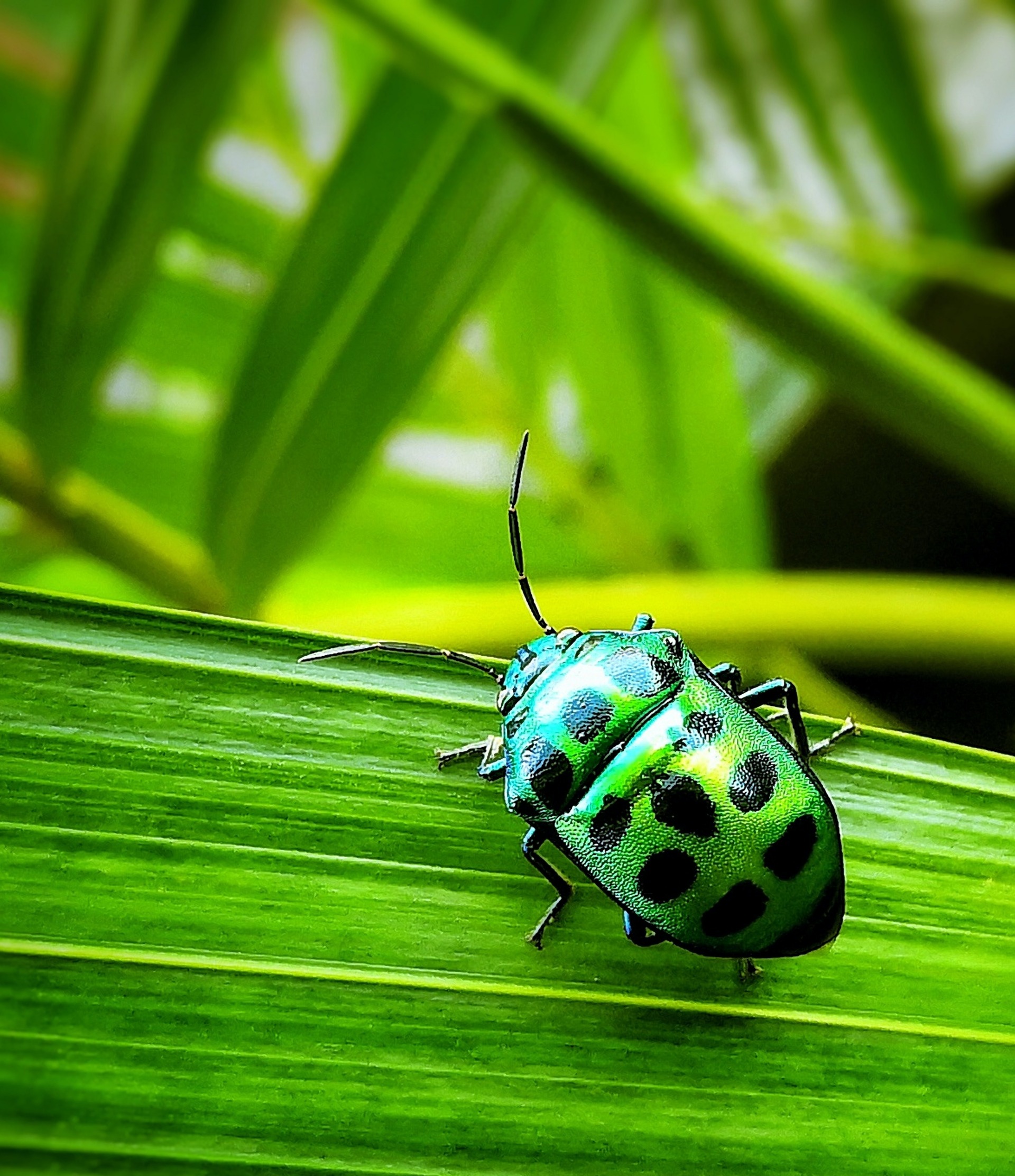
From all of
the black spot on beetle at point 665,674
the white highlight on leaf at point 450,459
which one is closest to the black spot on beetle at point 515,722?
the black spot on beetle at point 665,674

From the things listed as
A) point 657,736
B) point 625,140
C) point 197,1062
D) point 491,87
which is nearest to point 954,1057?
point 657,736

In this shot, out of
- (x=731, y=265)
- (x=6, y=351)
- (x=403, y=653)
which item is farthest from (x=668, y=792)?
(x=6, y=351)

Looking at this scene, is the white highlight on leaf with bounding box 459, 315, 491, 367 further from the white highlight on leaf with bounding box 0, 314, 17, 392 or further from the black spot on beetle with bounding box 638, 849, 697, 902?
the black spot on beetle with bounding box 638, 849, 697, 902

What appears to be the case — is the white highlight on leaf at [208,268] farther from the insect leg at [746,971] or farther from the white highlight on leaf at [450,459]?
the insect leg at [746,971]

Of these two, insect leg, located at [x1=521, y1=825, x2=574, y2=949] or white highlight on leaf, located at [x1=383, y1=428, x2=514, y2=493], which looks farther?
white highlight on leaf, located at [x1=383, y1=428, x2=514, y2=493]

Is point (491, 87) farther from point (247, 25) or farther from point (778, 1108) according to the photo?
point (778, 1108)

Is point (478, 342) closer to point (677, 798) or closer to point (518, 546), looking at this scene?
point (518, 546)

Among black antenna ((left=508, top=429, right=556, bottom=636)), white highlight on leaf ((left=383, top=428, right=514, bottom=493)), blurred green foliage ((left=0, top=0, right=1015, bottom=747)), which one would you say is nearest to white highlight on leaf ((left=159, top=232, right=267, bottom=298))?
blurred green foliage ((left=0, top=0, right=1015, bottom=747))
